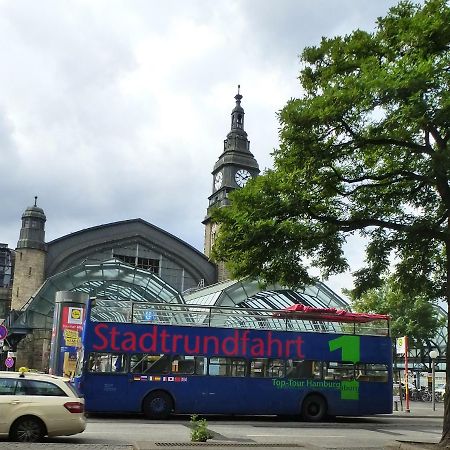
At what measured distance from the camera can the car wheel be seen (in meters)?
12.4

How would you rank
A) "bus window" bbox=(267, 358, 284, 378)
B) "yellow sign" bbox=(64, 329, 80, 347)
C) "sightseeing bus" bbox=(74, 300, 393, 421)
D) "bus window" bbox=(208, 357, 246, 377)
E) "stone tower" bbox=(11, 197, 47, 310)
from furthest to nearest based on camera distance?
"stone tower" bbox=(11, 197, 47, 310), "yellow sign" bbox=(64, 329, 80, 347), "bus window" bbox=(267, 358, 284, 378), "bus window" bbox=(208, 357, 246, 377), "sightseeing bus" bbox=(74, 300, 393, 421)

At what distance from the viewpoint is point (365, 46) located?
510 inches

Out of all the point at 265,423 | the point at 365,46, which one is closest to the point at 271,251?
the point at 365,46

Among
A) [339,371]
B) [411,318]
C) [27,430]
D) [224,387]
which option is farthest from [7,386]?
[411,318]

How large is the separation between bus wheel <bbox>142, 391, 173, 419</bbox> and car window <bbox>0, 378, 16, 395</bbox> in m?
7.68

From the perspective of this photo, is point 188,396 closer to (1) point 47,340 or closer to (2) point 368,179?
(2) point 368,179

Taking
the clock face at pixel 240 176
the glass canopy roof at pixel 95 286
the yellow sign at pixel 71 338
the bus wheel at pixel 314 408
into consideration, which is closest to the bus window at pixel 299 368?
the bus wheel at pixel 314 408

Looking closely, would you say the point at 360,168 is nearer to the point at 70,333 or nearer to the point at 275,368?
the point at 275,368

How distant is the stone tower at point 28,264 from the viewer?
57375mm

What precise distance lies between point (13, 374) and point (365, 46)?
390 inches

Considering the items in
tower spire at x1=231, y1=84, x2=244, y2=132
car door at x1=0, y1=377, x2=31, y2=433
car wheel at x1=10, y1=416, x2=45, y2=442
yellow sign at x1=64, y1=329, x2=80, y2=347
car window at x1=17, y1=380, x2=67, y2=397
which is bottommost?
car wheel at x1=10, y1=416, x2=45, y2=442

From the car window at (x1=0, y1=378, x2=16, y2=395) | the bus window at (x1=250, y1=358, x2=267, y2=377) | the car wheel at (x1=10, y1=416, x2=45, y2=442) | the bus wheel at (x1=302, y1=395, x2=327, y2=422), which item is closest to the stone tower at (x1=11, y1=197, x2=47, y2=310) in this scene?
the bus window at (x1=250, y1=358, x2=267, y2=377)

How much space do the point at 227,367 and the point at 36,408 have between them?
30.2ft

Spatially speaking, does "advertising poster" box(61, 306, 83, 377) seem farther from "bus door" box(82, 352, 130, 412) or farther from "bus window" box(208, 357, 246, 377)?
"bus window" box(208, 357, 246, 377)
